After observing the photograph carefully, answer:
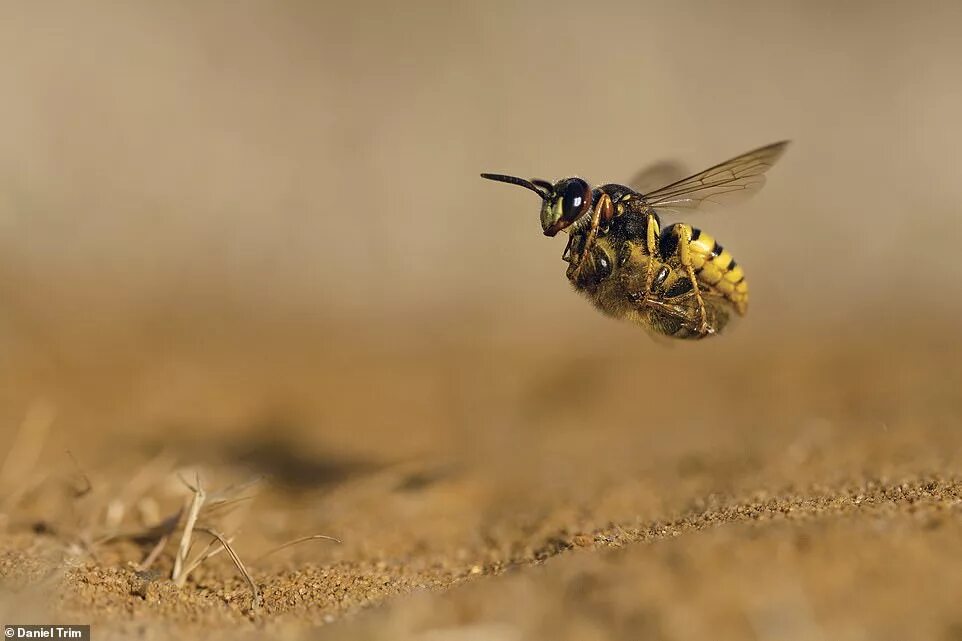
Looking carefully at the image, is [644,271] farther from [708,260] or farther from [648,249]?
[708,260]

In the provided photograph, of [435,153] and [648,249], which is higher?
[435,153]

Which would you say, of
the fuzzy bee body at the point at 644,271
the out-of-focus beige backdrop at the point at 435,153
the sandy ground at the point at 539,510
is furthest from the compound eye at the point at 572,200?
the out-of-focus beige backdrop at the point at 435,153

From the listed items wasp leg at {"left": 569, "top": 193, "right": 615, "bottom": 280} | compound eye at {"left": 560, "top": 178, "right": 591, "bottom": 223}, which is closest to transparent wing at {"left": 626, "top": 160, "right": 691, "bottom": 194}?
wasp leg at {"left": 569, "top": 193, "right": 615, "bottom": 280}

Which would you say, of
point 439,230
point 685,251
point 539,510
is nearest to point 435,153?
point 439,230

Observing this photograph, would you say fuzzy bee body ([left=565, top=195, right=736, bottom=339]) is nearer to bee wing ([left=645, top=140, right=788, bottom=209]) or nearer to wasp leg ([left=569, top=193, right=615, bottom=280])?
wasp leg ([left=569, top=193, right=615, bottom=280])

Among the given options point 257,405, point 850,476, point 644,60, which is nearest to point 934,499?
point 850,476

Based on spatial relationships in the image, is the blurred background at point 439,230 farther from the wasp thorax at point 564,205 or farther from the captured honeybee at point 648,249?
the wasp thorax at point 564,205
